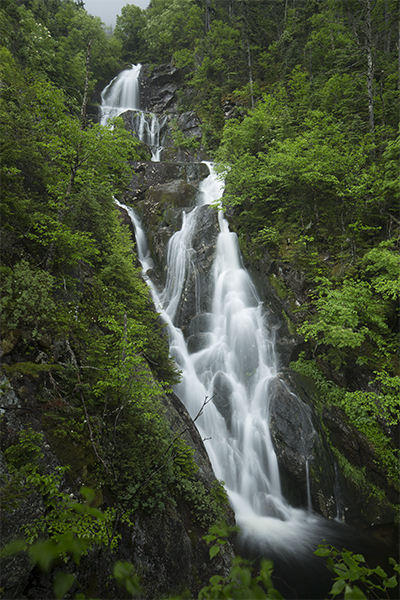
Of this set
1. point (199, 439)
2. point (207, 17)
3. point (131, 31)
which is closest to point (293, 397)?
point (199, 439)

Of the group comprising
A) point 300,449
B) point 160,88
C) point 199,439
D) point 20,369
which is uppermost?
point 160,88

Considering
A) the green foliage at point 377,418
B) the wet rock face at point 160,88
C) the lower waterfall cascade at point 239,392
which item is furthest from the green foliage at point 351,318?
the wet rock face at point 160,88

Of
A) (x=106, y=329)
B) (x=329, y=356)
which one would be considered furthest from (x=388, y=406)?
(x=106, y=329)

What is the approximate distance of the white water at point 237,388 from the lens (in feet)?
23.0

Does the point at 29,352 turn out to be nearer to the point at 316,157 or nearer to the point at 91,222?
the point at 91,222

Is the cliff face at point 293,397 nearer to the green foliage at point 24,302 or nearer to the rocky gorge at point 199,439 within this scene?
the rocky gorge at point 199,439

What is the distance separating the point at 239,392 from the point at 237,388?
0.16 m

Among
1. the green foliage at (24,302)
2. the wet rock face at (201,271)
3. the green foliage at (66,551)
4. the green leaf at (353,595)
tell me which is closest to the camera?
the green foliage at (66,551)

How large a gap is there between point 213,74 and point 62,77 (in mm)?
12702

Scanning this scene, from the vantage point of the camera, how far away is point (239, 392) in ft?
30.0

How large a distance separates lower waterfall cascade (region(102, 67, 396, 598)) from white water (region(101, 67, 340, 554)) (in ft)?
0.08

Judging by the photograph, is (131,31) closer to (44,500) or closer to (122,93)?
(122,93)

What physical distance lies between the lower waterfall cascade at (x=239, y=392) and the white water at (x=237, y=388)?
0.08 feet

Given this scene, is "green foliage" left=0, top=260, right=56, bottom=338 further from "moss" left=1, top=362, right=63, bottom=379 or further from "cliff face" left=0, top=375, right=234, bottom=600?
"cliff face" left=0, top=375, right=234, bottom=600
